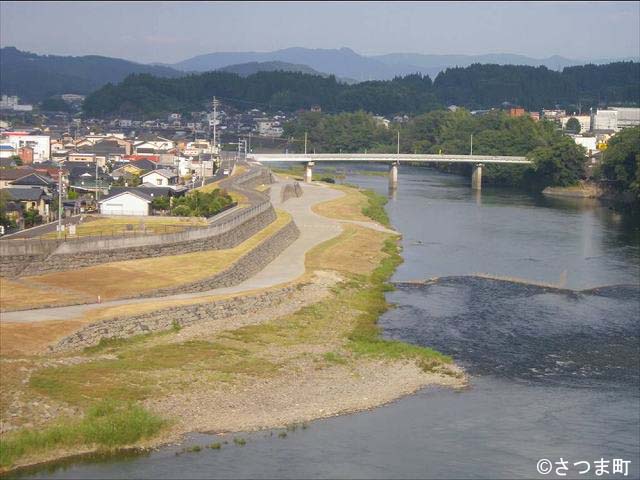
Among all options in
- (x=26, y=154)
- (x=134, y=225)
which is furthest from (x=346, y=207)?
(x=134, y=225)

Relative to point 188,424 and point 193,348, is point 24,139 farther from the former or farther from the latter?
point 188,424

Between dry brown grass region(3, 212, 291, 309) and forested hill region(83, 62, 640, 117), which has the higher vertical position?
forested hill region(83, 62, 640, 117)

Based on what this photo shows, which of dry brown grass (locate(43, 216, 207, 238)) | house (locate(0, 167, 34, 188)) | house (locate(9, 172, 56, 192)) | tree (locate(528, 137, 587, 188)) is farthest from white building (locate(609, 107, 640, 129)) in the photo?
dry brown grass (locate(43, 216, 207, 238))

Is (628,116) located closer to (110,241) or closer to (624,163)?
(624,163)

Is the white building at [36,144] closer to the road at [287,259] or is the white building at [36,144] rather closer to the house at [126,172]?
the house at [126,172]

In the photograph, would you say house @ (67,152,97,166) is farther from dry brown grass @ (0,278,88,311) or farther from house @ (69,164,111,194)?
dry brown grass @ (0,278,88,311)
